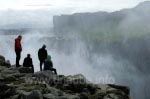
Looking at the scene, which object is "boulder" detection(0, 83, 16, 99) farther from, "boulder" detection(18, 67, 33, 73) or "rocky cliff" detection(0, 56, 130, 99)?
"boulder" detection(18, 67, 33, 73)

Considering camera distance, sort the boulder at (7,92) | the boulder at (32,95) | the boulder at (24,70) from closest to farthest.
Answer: the boulder at (32,95)
the boulder at (7,92)
the boulder at (24,70)

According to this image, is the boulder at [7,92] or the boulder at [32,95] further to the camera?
the boulder at [7,92]

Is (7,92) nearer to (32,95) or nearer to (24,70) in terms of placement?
(32,95)

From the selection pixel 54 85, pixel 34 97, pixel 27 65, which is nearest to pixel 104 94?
A: pixel 54 85

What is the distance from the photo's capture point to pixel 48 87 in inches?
990

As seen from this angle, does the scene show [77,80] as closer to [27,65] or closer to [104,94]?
[104,94]

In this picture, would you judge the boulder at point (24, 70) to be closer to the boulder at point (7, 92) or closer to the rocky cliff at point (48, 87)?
the rocky cliff at point (48, 87)

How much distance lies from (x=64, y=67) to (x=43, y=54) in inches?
6429

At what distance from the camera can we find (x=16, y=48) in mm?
33625

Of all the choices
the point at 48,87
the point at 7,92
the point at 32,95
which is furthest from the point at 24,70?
the point at 32,95

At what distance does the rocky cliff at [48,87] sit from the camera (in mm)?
23000

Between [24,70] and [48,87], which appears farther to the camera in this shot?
[24,70]

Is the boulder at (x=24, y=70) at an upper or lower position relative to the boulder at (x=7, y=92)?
upper

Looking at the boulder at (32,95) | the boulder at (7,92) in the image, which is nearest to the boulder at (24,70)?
the boulder at (7,92)
